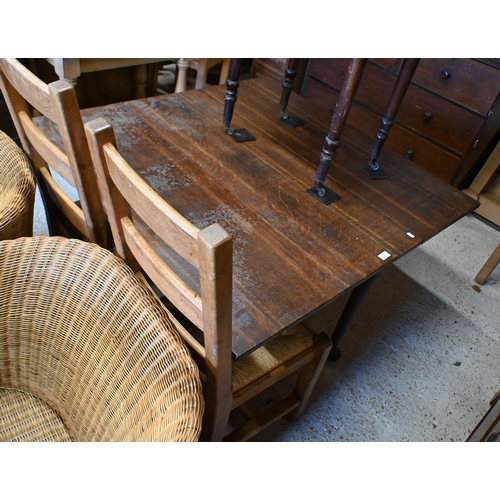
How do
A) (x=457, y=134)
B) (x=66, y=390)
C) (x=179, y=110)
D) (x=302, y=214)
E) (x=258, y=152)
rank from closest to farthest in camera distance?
(x=66, y=390)
(x=302, y=214)
(x=258, y=152)
(x=179, y=110)
(x=457, y=134)

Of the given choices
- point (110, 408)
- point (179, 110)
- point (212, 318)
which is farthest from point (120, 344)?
point (179, 110)

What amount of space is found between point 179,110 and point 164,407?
1.05 meters

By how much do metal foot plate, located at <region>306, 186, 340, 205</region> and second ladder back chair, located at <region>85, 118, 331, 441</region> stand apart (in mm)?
376

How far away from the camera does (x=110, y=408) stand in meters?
0.97

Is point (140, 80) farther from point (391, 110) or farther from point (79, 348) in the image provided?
point (79, 348)

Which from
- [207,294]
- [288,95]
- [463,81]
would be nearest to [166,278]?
[207,294]

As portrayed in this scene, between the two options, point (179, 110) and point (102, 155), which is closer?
point (102, 155)

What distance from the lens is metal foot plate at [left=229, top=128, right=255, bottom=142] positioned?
142cm

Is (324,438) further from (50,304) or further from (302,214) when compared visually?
(50,304)

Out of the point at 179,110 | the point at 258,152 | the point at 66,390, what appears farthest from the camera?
the point at 179,110

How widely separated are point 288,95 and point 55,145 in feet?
2.71

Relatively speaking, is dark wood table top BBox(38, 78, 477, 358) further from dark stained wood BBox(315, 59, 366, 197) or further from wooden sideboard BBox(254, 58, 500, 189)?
wooden sideboard BBox(254, 58, 500, 189)

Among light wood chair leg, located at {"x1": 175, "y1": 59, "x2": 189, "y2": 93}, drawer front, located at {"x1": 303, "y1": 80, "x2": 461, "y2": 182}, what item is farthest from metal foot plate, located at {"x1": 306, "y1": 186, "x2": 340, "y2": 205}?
light wood chair leg, located at {"x1": 175, "y1": 59, "x2": 189, "y2": 93}

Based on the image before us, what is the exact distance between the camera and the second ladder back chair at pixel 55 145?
92 cm
